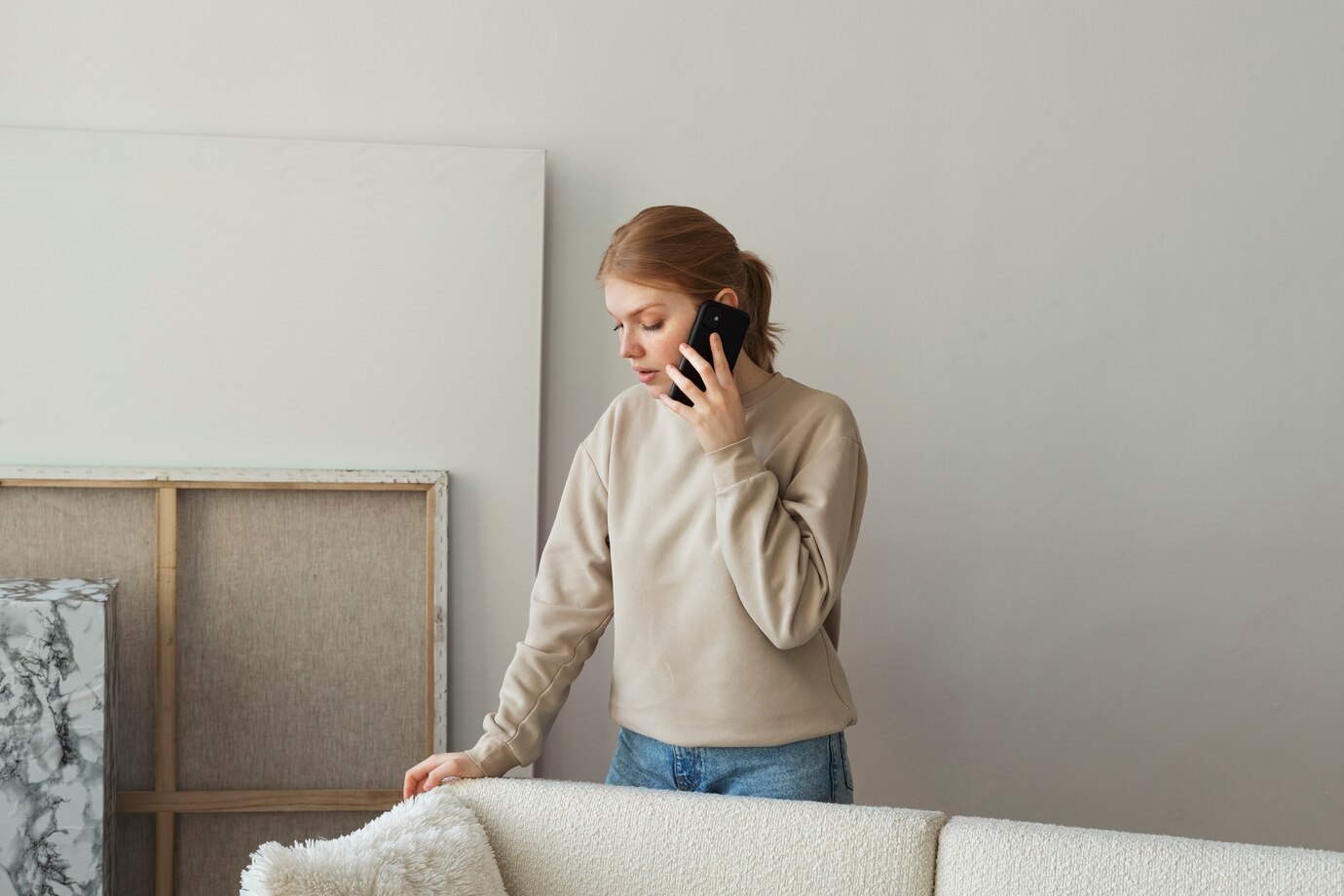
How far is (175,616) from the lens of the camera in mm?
2039

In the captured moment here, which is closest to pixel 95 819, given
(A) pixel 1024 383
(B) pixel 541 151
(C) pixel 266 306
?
(C) pixel 266 306

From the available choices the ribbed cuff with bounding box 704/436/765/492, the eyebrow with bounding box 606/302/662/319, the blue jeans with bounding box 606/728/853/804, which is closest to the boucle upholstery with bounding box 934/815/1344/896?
the blue jeans with bounding box 606/728/853/804

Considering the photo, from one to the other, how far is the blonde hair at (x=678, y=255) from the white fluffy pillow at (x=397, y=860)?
0.67 meters

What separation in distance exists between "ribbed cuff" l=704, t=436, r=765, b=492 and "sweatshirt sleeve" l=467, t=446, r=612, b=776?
0.71 feet

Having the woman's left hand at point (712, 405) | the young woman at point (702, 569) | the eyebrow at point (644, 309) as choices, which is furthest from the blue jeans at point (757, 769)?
the eyebrow at point (644, 309)

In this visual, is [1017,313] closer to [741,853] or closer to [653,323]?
[653,323]

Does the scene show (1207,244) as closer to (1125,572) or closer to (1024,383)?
(1024,383)

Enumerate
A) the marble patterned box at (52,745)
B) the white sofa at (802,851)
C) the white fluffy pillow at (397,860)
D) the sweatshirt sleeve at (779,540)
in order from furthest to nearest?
the marble patterned box at (52,745) < the sweatshirt sleeve at (779,540) < the white sofa at (802,851) < the white fluffy pillow at (397,860)

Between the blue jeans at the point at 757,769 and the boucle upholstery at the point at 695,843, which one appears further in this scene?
the blue jeans at the point at 757,769

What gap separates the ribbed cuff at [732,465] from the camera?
1.37 m

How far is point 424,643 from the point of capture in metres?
2.10

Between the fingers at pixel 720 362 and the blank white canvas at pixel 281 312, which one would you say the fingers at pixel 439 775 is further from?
the blank white canvas at pixel 281 312

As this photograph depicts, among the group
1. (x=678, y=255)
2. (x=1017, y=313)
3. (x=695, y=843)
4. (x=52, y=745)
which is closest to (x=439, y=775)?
(x=695, y=843)

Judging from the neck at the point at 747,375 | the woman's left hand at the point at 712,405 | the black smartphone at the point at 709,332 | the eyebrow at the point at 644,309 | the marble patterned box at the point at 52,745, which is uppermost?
the eyebrow at the point at 644,309
